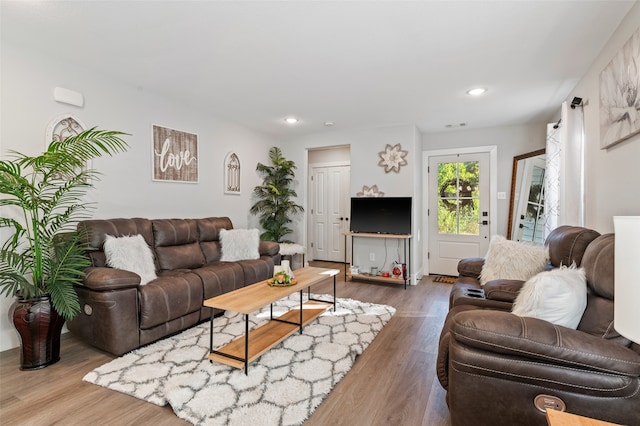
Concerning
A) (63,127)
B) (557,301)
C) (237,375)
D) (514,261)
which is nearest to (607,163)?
(514,261)

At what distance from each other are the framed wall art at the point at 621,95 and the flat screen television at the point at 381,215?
2413mm

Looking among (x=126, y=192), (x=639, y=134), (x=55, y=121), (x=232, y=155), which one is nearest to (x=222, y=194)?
(x=232, y=155)

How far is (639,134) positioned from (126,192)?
4.20m

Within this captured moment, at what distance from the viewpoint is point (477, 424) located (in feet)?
4.40

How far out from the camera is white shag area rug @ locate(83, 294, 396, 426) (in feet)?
5.65

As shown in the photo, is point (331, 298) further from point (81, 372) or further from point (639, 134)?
point (639, 134)

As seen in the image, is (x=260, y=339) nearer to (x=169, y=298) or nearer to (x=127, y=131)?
(x=169, y=298)

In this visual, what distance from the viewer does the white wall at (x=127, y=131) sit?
2.49 m

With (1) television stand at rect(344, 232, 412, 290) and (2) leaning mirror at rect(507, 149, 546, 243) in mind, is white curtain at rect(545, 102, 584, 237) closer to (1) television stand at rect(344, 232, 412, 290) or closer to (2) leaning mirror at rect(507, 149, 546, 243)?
(2) leaning mirror at rect(507, 149, 546, 243)

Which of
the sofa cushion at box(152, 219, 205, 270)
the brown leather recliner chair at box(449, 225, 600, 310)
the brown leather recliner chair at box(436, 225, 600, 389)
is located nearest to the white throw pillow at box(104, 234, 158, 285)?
the sofa cushion at box(152, 219, 205, 270)

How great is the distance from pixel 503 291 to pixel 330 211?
14.9ft

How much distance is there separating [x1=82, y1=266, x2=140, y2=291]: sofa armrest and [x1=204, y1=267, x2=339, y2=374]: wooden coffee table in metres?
0.64

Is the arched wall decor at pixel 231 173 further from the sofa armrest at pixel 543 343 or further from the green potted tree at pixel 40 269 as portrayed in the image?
the sofa armrest at pixel 543 343

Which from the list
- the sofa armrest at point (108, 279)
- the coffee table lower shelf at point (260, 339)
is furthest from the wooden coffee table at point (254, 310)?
the sofa armrest at point (108, 279)
